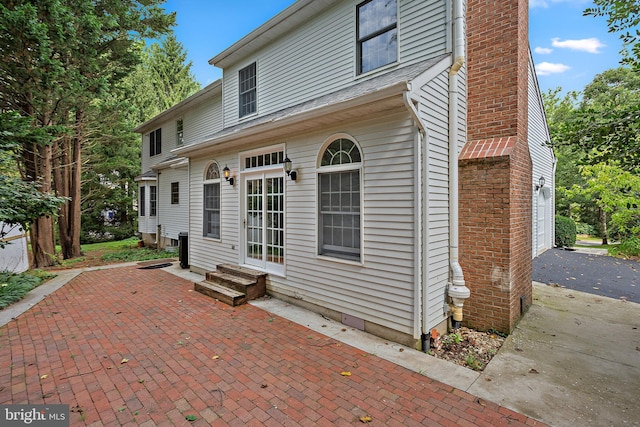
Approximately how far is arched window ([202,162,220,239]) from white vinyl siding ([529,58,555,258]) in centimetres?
855

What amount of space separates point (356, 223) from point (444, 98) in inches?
90.3

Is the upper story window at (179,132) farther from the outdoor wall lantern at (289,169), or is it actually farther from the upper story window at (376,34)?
the upper story window at (376,34)

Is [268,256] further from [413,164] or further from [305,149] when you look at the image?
[413,164]

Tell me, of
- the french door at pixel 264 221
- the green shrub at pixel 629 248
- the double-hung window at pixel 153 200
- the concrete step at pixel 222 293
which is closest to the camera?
the concrete step at pixel 222 293

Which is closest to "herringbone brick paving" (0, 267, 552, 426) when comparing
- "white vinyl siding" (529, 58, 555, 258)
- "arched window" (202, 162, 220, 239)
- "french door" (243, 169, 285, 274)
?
"french door" (243, 169, 285, 274)

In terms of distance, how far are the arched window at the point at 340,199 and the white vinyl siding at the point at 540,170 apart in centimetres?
627

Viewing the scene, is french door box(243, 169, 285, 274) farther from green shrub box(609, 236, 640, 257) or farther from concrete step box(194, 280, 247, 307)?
green shrub box(609, 236, 640, 257)

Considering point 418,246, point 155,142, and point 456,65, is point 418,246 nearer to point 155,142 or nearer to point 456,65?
point 456,65

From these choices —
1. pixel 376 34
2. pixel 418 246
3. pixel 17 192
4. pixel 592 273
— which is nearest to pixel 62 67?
pixel 17 192

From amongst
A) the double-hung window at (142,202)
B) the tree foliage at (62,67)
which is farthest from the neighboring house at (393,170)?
the double-hung window at (142,202)

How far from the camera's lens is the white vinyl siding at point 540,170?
911 centimetres

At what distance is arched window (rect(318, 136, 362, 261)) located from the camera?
15.1ft

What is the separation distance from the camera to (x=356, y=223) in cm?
461

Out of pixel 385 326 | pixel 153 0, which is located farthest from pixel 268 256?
pixel 153 0
